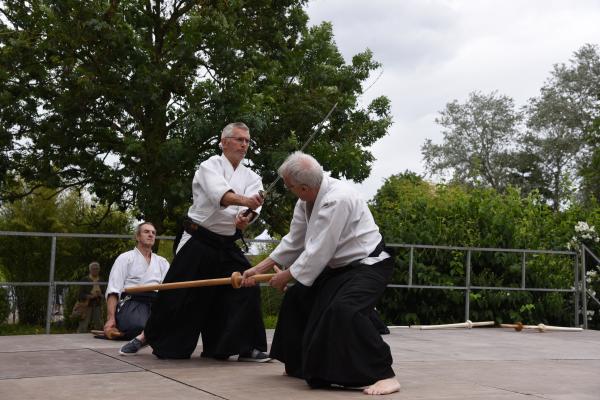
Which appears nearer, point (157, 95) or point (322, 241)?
point (322, 241)

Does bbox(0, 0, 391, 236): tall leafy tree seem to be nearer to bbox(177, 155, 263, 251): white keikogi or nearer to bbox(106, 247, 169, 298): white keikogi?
bbox(106, 247, 169, 298): white keikogi

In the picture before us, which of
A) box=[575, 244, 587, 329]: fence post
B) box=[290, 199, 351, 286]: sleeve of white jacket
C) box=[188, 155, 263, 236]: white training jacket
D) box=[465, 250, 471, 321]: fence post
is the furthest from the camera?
box=[575, 244, 587, 329]: fence post

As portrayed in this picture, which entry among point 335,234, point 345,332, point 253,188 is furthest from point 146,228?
point 345,332

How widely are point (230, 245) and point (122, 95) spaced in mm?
8481

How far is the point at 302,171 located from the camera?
A: 507 centimetres

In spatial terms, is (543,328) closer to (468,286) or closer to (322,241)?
(468,286)

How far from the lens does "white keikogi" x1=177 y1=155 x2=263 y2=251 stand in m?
6.07

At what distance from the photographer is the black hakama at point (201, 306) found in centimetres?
616

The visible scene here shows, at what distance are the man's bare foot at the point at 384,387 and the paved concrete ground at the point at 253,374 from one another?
0.05 metres

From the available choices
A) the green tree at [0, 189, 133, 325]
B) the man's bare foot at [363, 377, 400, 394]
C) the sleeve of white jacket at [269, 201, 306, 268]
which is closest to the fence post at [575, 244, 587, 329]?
the sleeve of white jacket at [269, 201, 306, 268]

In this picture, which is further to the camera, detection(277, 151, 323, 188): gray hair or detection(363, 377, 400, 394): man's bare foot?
detection(277, 151, 323, 188): gray hair

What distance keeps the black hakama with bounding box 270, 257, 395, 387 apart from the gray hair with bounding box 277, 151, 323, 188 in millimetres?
595

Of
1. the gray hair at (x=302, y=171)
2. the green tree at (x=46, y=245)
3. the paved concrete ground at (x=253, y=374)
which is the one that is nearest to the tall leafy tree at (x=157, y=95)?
the green tree at (x=46, y=245)

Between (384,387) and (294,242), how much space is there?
120cm
